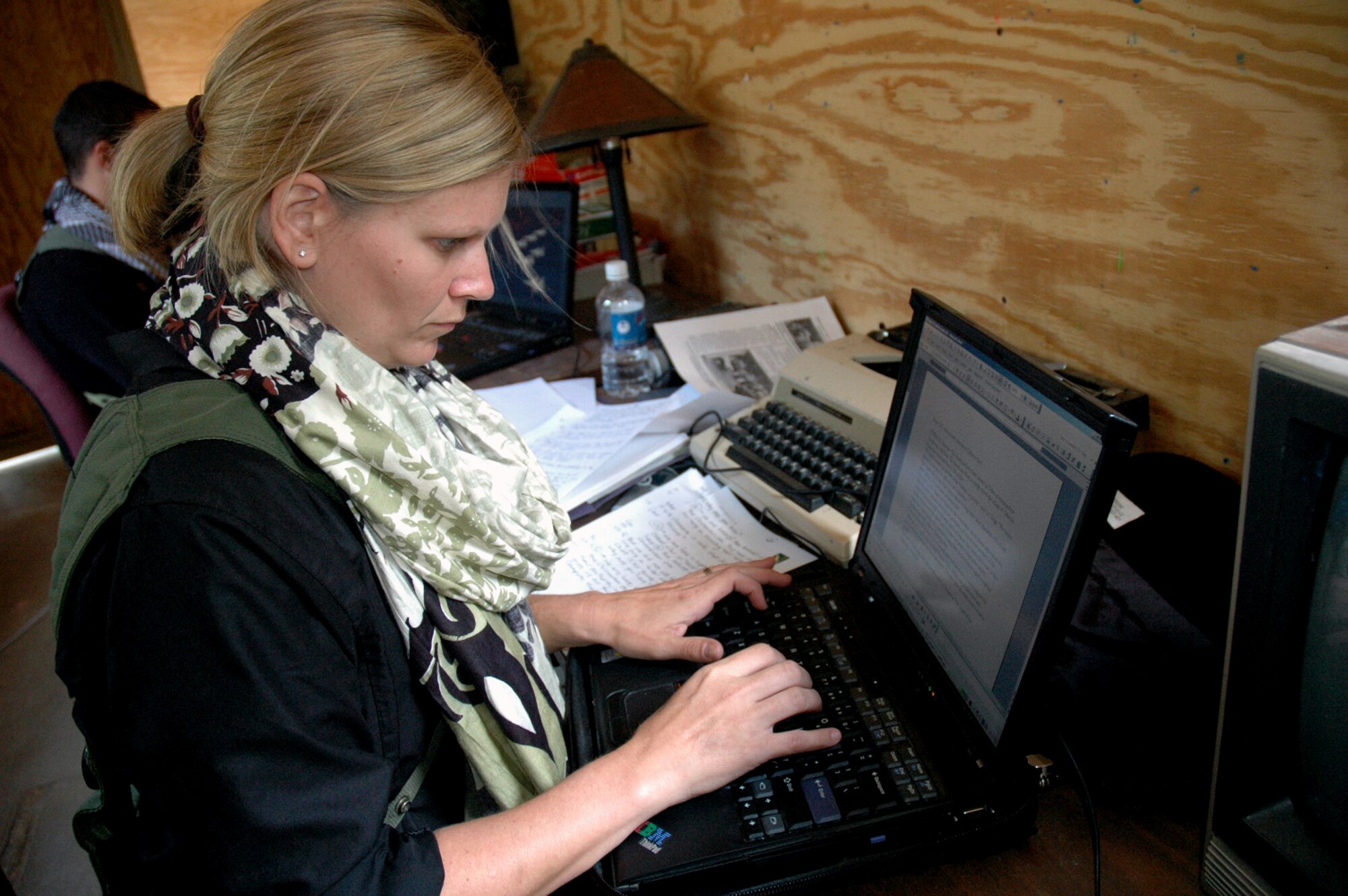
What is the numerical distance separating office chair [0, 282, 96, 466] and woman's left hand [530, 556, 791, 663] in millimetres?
1229

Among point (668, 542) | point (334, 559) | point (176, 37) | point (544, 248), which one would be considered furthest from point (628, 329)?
point (176, 37)

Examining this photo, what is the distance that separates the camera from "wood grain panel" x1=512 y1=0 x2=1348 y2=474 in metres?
0.80

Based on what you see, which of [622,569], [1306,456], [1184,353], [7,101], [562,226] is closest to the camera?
[1306,456]

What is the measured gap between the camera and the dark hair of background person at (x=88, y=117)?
1.94 metres

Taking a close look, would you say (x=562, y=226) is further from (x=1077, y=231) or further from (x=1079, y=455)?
(x=1079, y=455)

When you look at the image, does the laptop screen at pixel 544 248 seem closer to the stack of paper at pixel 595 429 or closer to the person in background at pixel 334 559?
the stack of paper at pixel 595 429

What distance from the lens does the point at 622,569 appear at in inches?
41.7

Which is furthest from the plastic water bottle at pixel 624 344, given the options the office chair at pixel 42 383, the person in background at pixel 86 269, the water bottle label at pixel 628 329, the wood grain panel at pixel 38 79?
the wood grain panel at pixel 38 79

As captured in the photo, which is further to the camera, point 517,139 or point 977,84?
point 977,84

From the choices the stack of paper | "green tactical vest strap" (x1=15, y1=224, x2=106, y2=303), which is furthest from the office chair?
the stack of paper

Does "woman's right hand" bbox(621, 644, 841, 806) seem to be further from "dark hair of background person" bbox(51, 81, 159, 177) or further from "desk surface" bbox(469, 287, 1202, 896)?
"dark hair of background person" bbox(51, 81, 159, 177)

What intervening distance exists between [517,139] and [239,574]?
16.6 inches

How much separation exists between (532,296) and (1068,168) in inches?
43.3

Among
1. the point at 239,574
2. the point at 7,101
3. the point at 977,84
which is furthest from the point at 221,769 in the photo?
the point at 7,101
